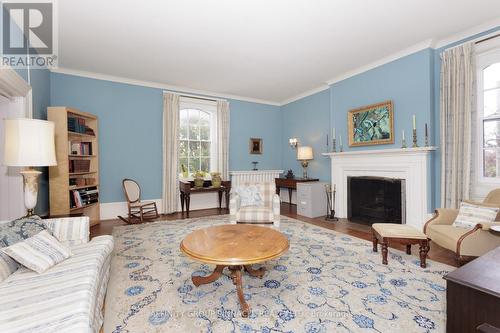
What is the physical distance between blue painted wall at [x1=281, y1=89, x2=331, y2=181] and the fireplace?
0.88m

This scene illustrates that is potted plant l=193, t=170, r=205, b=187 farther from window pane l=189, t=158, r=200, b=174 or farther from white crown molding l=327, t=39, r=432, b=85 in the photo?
white crown molding l=327, t=39, r=432, b=85

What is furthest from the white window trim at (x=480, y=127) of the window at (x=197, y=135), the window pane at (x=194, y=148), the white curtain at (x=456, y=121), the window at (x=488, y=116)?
the window pane at (x=194, y=148)

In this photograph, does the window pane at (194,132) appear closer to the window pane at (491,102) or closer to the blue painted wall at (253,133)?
the blue painted wall at (253,133)

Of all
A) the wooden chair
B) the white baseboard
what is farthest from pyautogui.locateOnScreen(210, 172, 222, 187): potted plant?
the wooden chair

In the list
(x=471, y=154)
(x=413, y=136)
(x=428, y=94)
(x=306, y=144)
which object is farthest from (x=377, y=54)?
(x=306, y=144)

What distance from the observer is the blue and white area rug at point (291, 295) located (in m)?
1.63

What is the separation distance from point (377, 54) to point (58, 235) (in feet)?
15.7

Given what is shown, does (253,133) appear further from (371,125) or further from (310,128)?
(371,125)

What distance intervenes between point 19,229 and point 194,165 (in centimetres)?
394

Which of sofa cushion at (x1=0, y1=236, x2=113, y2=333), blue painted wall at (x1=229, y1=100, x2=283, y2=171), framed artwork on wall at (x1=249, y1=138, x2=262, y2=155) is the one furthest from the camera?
framed artwork on wall at (x1=249, y1=138, x2=262, y2=155)

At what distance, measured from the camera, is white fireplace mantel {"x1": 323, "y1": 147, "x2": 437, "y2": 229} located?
140 inches

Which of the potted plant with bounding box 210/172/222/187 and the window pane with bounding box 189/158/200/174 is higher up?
the window pane with bounding box 189/158/200/174

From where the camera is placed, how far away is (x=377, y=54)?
3.86 m

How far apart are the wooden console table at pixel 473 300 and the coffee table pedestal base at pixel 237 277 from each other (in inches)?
47.9
